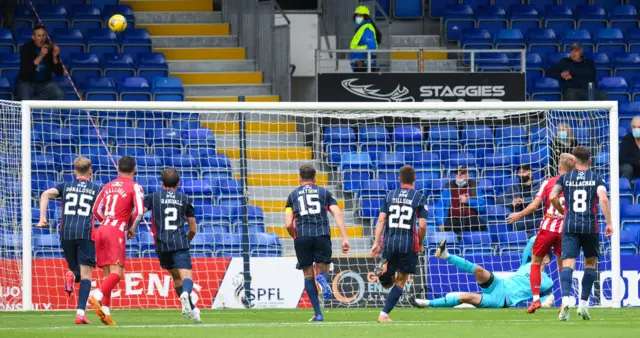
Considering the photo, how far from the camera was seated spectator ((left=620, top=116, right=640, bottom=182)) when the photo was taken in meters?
19.6

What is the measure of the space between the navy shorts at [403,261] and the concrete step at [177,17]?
36.6ft

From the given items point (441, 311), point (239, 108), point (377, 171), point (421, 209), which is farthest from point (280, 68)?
point (421, 209)

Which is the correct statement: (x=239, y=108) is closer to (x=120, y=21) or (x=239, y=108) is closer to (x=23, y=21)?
(x=120, y=21)

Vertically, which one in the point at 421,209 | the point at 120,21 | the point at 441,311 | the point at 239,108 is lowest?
the point at 441,311

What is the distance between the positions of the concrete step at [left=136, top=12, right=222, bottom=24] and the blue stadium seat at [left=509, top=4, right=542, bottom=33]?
557 cm

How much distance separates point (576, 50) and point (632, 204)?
342 centimetres

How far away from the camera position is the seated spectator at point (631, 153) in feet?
64.2

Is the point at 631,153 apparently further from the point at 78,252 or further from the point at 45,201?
the point at 45,201

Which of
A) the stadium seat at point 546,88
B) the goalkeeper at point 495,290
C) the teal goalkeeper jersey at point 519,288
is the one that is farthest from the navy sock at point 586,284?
the stadium seat at point 546,88

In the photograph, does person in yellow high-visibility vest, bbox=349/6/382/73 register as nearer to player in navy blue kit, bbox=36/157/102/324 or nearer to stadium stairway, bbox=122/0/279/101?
stadium stairway, bbox=122/0/279/101

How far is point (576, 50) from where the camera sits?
2170 centimetres

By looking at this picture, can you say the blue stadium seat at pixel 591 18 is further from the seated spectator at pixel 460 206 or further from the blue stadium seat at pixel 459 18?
the seated spectator at pixel 460 206

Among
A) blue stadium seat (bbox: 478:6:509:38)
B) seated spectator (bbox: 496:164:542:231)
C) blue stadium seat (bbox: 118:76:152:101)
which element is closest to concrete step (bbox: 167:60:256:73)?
blue stadium seat (bbox: 118:76:152:101)

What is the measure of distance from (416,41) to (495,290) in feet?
28.9
